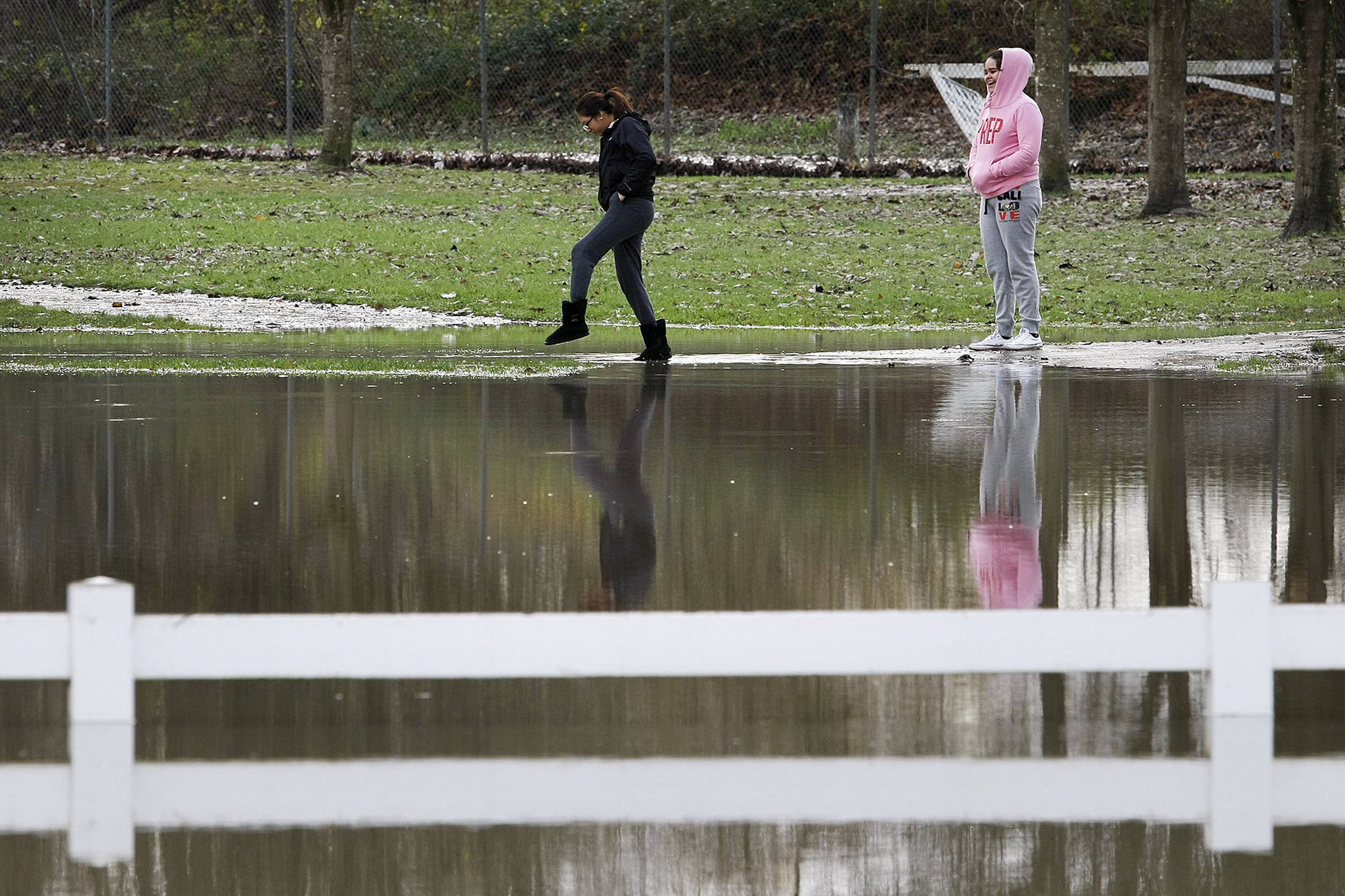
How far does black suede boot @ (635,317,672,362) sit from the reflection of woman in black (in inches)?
82.4

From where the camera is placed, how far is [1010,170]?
1389 centimetres

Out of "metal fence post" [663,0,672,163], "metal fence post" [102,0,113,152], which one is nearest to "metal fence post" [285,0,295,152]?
"metal fence post" [102,0,113,152]

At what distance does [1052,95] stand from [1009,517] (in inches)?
853

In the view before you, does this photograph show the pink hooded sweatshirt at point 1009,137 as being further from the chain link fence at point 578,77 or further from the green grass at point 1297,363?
the chain link fence at point 578,77

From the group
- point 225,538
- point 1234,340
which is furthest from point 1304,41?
point 225,538

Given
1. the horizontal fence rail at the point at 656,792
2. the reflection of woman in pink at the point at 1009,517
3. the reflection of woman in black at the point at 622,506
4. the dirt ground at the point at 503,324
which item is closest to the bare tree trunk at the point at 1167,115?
the dirt ground at the point at 503,324

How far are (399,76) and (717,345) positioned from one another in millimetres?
19736

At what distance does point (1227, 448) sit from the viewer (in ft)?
29.5

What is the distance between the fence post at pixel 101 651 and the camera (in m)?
4.21

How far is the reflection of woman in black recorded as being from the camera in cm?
579

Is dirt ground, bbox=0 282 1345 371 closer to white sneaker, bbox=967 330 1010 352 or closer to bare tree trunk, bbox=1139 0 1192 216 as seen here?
white sneaker, bbox=967 330 1010 352

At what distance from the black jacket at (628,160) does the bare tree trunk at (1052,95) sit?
15.3m

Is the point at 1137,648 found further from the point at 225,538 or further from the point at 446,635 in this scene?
the point at 225,538

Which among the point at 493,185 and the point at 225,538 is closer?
the point at 225,538
